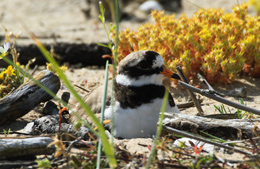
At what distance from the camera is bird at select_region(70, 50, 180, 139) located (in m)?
3.19

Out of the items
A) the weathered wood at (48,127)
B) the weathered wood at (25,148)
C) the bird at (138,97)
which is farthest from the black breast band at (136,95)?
the weathered wood at (25,148)

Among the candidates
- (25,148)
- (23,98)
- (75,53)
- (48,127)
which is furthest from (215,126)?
(75,53)

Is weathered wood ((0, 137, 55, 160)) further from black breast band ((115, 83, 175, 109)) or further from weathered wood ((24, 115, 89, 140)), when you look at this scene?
black breast band ((115, 83, 175, 109))

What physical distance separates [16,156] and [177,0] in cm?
Answer: 783

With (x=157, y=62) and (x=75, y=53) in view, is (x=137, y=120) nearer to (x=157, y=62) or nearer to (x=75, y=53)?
(x=157, y=62)

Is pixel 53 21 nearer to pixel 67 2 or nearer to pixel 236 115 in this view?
pixel 67 2

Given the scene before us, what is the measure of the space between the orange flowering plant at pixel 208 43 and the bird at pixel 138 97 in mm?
1193

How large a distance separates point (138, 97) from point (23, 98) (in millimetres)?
1258

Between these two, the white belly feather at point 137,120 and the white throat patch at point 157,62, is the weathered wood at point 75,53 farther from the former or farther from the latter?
the white belly feather at point 137,120

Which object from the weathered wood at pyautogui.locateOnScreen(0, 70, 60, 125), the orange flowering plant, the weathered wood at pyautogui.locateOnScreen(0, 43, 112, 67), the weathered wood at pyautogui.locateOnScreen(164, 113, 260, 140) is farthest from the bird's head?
the weathered wood at pyautogui.locateOnScreen(0, 43, 112, 67)

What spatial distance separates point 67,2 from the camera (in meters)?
10.2

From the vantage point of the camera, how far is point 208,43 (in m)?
4.61

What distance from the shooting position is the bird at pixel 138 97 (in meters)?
3.19

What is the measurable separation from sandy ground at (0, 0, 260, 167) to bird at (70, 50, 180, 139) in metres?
0.23
